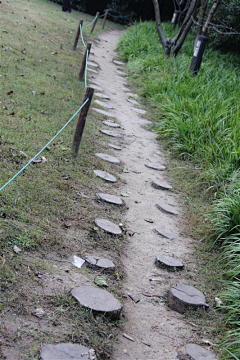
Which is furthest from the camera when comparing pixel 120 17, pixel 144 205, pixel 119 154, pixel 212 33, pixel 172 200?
pixel 120 17

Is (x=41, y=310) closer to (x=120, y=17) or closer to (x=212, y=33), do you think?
(x=212, y=33)

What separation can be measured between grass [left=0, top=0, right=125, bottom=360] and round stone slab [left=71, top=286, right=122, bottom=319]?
0.07 m

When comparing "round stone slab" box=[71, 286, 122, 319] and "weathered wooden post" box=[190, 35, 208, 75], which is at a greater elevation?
"weathered wooden post" box=[190, 35, 208, 75]

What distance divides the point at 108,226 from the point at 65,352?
165 cm

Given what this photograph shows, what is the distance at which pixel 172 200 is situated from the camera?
4.99m

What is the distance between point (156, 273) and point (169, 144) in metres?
3.57

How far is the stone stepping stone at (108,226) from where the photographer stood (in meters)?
3.75

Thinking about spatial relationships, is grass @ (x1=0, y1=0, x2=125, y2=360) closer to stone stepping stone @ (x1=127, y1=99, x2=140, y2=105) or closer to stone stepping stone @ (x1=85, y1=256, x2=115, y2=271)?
stone stepping stone @ (x1=85, y1=256, x2=115, y2=271)

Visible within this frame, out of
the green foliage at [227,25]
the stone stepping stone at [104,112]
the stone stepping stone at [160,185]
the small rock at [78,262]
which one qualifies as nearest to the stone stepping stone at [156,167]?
the stone stepping stone at [160,185]

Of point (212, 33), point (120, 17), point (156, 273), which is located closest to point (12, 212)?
point (156, 273)

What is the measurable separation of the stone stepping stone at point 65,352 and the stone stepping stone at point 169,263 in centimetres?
140

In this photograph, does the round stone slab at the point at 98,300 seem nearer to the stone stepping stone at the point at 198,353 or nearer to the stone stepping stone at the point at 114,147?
the stone stepping stone at the point at 198,353

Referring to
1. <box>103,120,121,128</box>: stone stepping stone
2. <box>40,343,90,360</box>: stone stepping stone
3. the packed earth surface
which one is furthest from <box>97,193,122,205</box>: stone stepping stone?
<box>103,120,121,128</box>: stone stepping stone

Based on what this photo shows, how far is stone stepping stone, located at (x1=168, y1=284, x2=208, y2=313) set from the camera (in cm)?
314
